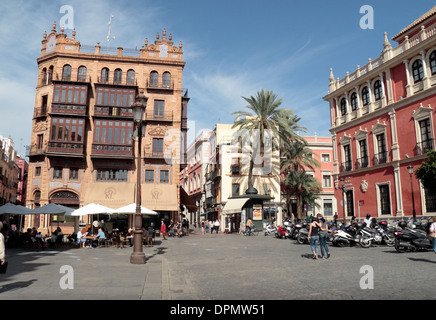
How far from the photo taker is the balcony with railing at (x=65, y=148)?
30.2 metres

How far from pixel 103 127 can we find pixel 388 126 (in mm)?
24816

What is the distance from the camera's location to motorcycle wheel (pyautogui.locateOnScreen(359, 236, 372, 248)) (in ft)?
50.4

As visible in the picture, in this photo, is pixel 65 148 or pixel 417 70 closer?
pixel 417 70

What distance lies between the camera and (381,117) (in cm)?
2906

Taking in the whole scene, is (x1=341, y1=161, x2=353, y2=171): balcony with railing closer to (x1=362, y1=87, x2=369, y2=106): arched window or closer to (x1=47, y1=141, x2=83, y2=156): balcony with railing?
(x1=362, y1=87, x2=369, y2=106): arched window

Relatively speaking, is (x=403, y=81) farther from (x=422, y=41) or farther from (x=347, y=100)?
(x=347, y=100)

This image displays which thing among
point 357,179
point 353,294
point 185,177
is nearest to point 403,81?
point 357,179

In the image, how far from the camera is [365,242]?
15383 millimetres

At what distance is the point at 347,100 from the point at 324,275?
28140 mm

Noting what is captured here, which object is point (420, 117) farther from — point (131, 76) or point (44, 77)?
point (44, 77)

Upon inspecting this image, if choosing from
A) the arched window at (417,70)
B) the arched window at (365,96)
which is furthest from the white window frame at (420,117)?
the arched window at (365,96)

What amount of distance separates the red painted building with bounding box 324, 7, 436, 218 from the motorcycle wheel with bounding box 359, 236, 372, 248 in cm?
908

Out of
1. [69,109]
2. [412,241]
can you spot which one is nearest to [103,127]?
[69,109]

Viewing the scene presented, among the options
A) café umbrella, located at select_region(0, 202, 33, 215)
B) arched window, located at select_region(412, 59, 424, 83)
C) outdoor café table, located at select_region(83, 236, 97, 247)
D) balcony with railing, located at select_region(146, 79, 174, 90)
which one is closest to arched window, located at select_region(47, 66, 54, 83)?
balcony with railing, located at select_region(146, 79, 174, 90)
